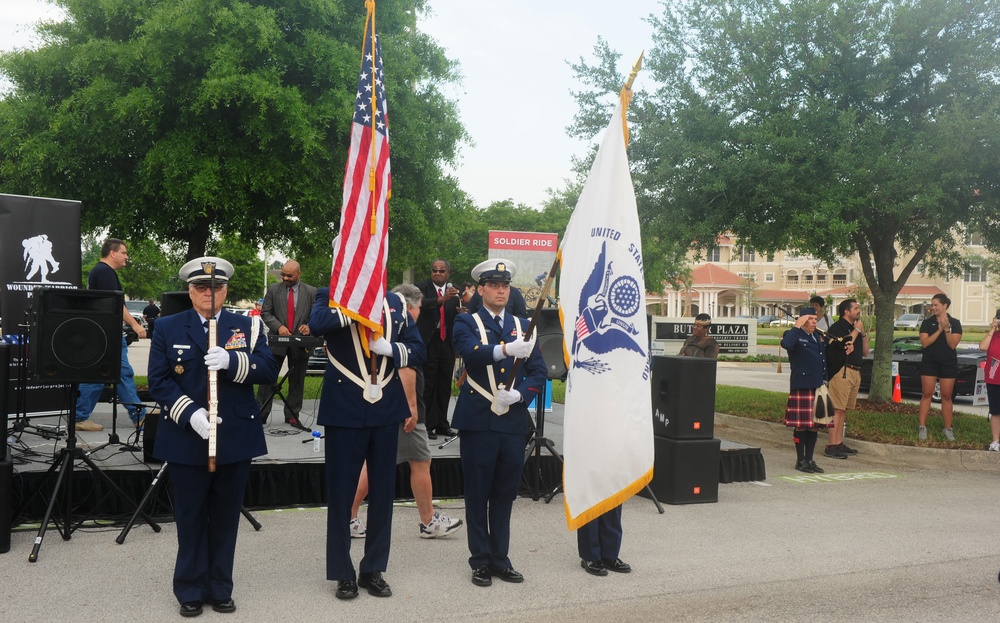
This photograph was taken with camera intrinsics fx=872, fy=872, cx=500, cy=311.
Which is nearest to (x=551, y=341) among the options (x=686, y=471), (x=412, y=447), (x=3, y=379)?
(x=686, y=471)

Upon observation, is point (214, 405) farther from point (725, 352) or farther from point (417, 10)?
point (725, 352)

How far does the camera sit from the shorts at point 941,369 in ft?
39.3

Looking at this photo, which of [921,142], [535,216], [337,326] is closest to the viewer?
[337,326]

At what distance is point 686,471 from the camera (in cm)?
853

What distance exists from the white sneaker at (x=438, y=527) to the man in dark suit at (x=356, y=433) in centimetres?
134

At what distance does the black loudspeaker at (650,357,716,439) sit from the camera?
8688 mm

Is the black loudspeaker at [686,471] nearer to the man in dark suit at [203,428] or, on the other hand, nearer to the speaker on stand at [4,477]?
the man in dark suit at [203,428]

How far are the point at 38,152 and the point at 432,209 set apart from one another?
6.85 meters

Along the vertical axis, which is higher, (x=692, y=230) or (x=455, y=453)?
(x=692, y=230)

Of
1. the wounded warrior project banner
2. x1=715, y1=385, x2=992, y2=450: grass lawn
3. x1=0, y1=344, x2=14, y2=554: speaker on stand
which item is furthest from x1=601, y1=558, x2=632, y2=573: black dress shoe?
x1=715, y1=385, x2=992, y2=450: grass lawn

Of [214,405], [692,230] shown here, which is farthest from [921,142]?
[214,405]

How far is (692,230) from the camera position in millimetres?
13781

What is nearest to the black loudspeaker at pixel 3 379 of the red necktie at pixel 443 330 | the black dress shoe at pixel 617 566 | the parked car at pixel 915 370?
the black dress shoe at pixel 617 566

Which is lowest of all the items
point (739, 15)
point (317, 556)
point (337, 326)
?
point (317, 556)
